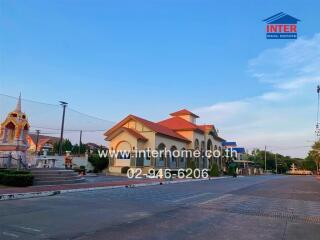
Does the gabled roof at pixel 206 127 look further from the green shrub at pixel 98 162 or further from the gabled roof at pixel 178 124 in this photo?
the green shrub at pixel 98 162

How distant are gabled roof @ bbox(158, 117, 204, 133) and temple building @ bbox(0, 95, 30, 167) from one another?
102 ft

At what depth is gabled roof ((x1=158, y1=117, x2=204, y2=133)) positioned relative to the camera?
5388 cm

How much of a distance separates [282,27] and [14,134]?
2021 cm

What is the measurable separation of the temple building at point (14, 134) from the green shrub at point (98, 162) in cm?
1635

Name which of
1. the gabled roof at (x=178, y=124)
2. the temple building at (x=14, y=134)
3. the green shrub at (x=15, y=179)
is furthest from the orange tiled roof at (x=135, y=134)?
the green shrub at (x=15, y=179)

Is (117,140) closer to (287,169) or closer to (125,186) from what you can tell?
(125,186)

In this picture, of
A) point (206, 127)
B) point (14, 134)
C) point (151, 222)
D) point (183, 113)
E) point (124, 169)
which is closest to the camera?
point (151, 222)

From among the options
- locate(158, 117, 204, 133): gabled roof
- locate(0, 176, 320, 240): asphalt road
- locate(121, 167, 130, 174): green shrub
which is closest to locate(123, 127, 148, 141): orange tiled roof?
locate(121, 167, 130, 174): green shrub

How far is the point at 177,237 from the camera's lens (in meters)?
7.29

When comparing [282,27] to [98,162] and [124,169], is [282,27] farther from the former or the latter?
[98,162]

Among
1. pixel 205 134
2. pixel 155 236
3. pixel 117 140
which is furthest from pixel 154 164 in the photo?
pixel 155 236

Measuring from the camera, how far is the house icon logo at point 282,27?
20.1m

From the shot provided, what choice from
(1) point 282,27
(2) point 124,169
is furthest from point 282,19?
(2) point 124,169

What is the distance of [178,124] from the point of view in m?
55.9
